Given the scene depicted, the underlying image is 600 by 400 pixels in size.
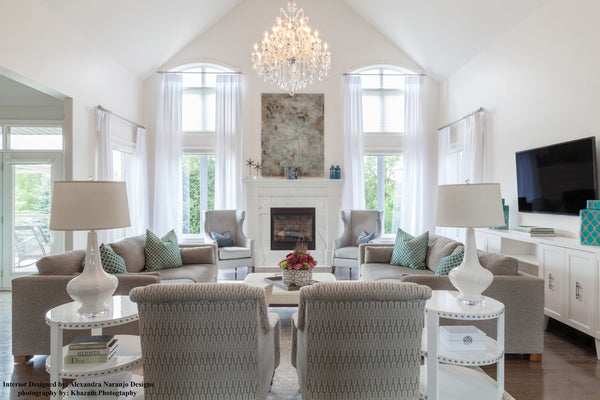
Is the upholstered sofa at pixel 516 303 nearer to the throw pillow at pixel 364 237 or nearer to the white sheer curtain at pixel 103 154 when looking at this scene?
the throw pillow at pixel 364 237

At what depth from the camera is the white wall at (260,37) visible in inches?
293

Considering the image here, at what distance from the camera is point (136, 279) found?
3072mm

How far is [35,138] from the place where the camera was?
577cm

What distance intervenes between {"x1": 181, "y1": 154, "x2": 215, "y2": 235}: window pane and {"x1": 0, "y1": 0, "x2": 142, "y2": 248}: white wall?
1.48 metres

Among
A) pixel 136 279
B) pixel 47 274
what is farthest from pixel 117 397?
pixel 47 274

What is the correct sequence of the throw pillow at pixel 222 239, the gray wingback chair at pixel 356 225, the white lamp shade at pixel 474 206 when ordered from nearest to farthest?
the white lamp shade at pixel 474 206
the throw pillow at pixel 222 239
the gray wingback chair at pixel 356 225

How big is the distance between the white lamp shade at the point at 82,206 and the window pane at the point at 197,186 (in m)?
5.43

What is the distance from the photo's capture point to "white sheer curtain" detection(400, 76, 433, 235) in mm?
7457

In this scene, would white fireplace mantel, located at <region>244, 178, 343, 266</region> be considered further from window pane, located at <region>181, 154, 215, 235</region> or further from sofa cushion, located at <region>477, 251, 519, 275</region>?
sofa cushion, located at <region>477, 251, 519, 275</region>

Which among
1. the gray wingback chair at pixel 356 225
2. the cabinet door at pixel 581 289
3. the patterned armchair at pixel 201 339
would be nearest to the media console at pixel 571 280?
the cabinet door at pixel 581 289

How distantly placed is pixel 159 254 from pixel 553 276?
13.3ft

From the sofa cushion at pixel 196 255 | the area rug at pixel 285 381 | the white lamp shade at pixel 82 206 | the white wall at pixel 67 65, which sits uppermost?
the white wall at pixel 67 65

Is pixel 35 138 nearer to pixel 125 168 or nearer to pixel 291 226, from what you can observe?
pixel 125 168

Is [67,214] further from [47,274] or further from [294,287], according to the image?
[294,287]
